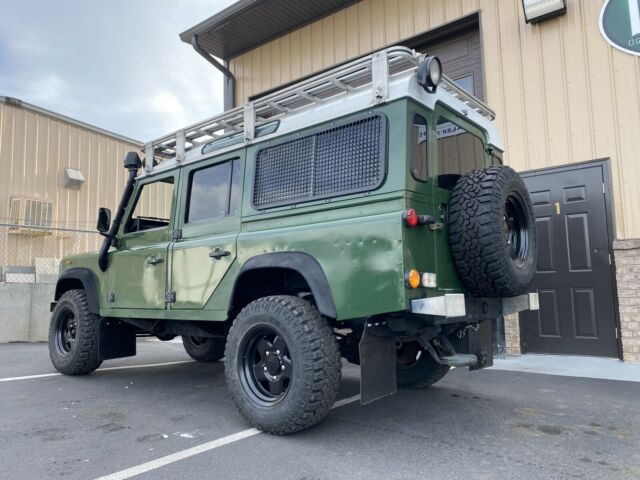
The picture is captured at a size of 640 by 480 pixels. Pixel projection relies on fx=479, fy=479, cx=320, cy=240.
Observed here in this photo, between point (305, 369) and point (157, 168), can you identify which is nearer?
point (305, 369)

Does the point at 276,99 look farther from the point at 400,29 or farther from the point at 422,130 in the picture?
the point at 400,29

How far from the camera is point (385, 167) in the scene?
3230 millimetres

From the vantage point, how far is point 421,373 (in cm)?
445

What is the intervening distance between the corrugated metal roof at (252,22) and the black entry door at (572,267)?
5.15 metres

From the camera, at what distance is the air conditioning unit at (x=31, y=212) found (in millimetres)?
→ 11680

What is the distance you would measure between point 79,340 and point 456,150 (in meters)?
4.42

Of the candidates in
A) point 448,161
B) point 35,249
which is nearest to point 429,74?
point 448,161

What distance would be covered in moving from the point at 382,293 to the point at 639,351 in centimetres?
441

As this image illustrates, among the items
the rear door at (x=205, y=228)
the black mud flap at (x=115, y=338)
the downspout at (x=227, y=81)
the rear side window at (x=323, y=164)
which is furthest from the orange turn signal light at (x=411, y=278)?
the downspout at (x=227, y=81)

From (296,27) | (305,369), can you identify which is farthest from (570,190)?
(296,27)

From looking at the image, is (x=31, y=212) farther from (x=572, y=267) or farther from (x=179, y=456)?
(x=572, y=267)

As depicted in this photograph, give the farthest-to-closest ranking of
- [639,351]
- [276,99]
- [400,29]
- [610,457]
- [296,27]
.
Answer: [296,27]
[400,29]
[639,351]
[276,99]
[610,457]

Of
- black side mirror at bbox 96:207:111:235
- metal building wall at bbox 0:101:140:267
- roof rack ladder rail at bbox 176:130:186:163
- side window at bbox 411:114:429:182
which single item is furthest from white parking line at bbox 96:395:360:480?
metal building wall at bbox 0:101:140:267

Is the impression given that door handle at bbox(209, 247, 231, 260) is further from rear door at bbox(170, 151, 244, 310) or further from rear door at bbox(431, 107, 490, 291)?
rear door at bbox(431, 107, 490, 291)
